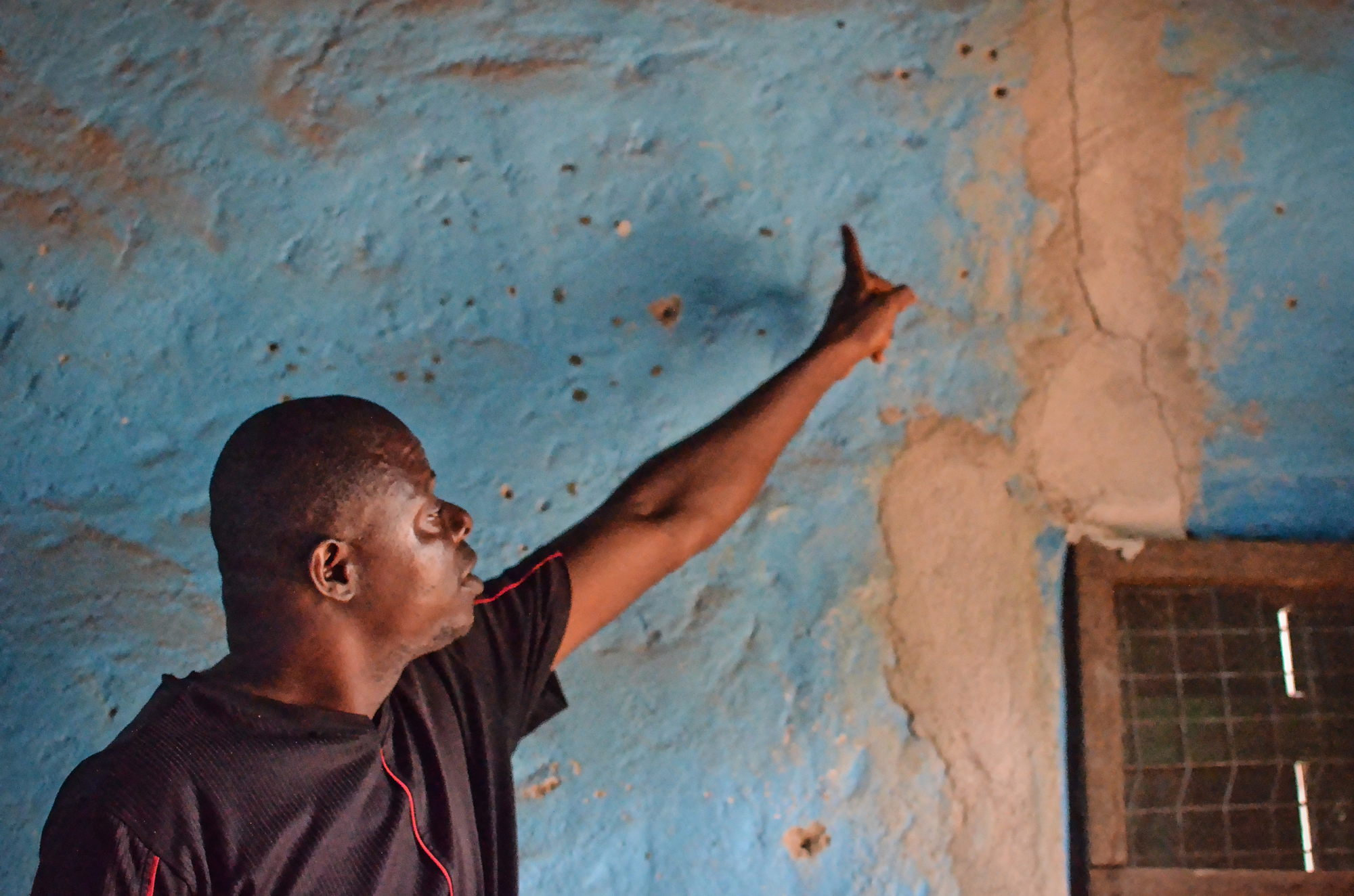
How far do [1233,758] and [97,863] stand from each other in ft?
5.71

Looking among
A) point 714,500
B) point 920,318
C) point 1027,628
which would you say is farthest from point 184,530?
point 1027,628

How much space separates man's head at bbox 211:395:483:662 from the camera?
47.4 inches

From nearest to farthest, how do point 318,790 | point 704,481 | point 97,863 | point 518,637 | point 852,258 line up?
1. point 97,863
2. point 318,790
3. point 518,637
4. point 704,481
5. point 852,258

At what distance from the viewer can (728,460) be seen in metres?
1.62

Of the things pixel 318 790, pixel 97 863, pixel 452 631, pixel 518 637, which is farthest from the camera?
pixel 518 637

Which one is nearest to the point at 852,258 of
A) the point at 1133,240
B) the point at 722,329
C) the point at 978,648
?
the point at 722,329

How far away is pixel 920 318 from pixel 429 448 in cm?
85

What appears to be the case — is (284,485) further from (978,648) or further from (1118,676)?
(1118,676)

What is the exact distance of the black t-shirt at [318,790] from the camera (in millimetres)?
1086

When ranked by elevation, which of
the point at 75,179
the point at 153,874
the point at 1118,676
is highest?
the point at 75,179

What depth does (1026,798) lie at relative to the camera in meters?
1.84

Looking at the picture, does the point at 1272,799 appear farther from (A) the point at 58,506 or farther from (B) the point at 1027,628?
(A) the point at 58,506

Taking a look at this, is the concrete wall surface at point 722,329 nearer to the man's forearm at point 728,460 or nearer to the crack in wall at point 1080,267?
the crack in wall at point 1080,267

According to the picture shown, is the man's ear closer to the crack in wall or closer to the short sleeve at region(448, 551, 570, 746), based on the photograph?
the short sleeve at region(448, 551, 570, 746)
